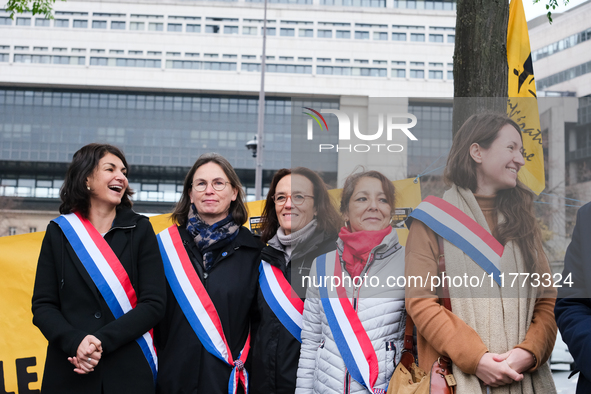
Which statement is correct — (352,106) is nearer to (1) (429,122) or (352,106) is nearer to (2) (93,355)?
(1) (429,122)

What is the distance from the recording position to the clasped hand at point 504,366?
2.51 meters

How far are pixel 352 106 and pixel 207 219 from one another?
4.09 ft

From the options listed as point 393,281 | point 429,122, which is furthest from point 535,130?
point 393,281

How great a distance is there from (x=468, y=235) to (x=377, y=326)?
0.66 m

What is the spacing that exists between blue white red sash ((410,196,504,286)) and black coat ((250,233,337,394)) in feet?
2.28

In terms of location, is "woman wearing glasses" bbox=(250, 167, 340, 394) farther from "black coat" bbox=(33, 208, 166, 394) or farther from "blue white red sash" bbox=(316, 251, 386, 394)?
"black coat" bbox=(33, 208, 166, 394)

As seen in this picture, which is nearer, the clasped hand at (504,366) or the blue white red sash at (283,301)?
the clasped hand at (504,366)

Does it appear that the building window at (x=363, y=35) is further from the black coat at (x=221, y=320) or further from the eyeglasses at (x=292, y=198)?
the black coat at (x=221, y=320)

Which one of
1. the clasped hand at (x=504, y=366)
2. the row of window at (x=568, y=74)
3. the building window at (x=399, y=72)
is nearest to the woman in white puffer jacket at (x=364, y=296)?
the clasped hand at (x=504, y=366)

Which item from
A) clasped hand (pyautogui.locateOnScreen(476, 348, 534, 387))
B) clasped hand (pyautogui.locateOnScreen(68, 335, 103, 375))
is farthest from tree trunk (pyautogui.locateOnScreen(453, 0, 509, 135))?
clasped hand (pyautogui.locateOnScreen(68, 335, 103, 375))

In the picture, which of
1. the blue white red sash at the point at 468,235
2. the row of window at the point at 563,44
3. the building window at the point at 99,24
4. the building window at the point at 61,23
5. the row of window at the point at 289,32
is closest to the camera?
the blue white red sash at the point at 468,235

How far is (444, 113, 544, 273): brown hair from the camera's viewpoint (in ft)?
8.54

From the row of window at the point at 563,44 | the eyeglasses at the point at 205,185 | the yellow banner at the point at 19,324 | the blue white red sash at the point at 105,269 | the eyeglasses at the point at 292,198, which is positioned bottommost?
the yellow banner at the point at 19,324

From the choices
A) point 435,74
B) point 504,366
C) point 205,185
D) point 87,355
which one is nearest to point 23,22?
point 435,74
